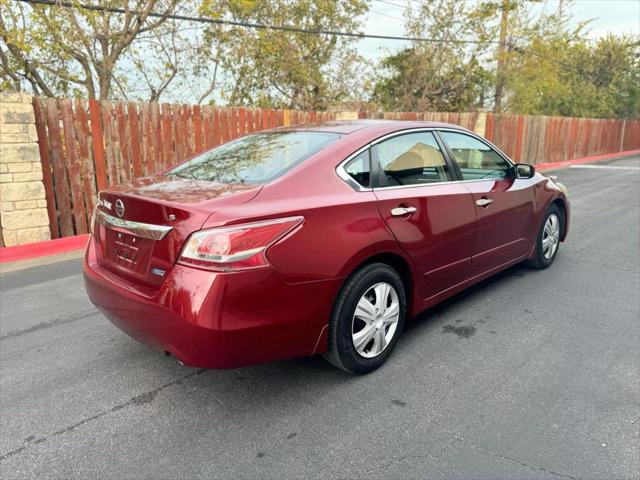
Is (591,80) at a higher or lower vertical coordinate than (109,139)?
higher

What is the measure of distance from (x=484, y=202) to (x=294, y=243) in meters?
2.02

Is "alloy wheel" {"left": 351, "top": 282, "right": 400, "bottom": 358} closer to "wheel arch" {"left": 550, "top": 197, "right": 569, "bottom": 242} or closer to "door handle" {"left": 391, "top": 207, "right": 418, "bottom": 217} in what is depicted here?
"door handle" {"left": 391, "top": 207, "right": 418, "bottom": 217}

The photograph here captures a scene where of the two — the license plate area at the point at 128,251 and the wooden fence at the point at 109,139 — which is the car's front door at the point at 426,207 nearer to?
the license plate area at the point at 128,251

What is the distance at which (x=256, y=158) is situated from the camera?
3145mm

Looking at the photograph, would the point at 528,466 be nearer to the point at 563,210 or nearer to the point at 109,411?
the point at 109,411

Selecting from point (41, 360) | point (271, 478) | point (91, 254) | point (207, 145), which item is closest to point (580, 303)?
point (271, 478)

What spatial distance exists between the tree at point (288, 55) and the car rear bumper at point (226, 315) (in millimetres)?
10817

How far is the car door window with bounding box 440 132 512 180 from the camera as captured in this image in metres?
3.84

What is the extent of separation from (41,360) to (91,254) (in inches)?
34.4

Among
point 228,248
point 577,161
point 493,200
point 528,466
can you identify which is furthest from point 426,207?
point 577,161

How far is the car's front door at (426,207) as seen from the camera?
3082mm

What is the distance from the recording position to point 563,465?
222 cm

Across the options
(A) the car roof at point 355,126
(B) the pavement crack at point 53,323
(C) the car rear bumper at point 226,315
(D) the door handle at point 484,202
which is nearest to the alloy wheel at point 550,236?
(D) the door handle at point 484,202

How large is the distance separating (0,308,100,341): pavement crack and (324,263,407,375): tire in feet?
7.59
